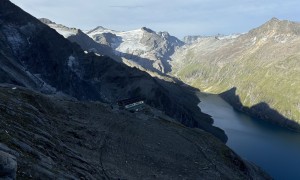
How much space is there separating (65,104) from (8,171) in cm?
6755

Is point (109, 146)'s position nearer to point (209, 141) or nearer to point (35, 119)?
point (35, 119)

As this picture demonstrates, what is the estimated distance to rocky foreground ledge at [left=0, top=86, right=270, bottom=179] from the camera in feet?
147

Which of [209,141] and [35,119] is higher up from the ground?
[35,119]

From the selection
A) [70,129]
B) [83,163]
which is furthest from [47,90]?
[83,163]

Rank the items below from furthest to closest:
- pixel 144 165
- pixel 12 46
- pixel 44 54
Result: pixel 44 54 → pixel 12 46 → pixel 144 165

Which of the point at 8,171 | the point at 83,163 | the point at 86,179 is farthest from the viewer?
the point at 83,163

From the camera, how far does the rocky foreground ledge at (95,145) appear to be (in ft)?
147

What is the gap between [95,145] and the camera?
76312 millimetres

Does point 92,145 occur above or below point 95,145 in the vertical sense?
above

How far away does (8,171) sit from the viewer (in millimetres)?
31453

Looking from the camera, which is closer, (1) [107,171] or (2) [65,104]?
(1) [107,171]

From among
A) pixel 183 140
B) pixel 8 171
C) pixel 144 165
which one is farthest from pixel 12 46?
pixel 8 171

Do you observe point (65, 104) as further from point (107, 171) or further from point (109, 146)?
point (107, 171)

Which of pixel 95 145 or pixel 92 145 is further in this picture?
pixel 95 145
